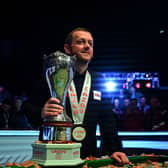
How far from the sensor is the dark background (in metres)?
5.48

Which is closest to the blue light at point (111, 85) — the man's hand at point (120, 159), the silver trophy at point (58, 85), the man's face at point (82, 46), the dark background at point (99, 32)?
the dark background at point (99, 32)

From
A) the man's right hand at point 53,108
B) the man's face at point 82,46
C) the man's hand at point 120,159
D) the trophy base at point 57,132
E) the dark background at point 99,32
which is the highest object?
the dark background at point 99,32

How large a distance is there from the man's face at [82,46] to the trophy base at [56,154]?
20.9 inches

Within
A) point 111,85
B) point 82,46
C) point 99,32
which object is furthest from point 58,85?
point 111,85

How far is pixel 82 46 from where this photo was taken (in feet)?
4.70

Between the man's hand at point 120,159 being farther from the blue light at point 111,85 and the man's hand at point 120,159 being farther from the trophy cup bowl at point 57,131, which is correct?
the blue light at point 111,85

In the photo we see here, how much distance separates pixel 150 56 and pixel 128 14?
205cm

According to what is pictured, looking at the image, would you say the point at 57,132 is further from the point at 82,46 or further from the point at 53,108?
the point at 82,46

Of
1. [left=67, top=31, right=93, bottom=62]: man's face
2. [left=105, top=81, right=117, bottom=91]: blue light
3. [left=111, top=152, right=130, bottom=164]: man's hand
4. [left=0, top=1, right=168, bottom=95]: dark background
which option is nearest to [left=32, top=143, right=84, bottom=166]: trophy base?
Result: [left=111, top=152, right=130, bottom=164]: man's hand

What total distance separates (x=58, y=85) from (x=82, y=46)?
1.39 ft

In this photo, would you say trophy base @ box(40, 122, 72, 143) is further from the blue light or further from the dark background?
the blue light

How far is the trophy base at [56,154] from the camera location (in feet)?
3.24

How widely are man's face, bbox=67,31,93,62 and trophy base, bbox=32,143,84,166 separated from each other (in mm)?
531

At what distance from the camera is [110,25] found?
6176mm
